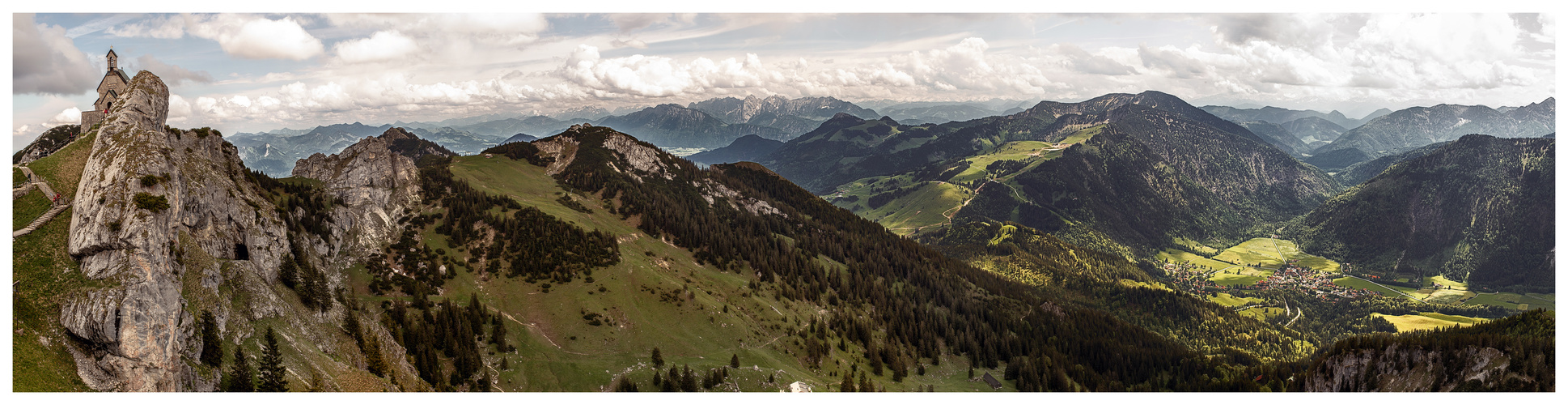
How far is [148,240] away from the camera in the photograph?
57.7m

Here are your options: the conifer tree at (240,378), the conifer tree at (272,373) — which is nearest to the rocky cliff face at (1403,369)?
the conifer tree at (272,373)

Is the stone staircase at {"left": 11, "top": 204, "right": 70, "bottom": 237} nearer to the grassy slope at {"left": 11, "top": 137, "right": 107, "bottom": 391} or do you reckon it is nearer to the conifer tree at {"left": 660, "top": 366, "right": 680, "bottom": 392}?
the grassy slope at {"left": 11, "top": 137, "right": 107, "bottom": 391}

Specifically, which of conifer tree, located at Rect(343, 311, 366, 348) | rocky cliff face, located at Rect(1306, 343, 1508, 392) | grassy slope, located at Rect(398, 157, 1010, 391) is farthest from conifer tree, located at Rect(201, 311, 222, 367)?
rocky cliff face, located at Rect(1306, 343, 1508, 392)

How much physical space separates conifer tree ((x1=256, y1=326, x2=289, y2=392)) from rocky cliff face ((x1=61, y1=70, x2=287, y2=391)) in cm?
457

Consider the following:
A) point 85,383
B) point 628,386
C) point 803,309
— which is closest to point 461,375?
point 628,386

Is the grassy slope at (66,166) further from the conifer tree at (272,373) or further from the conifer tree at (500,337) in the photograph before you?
the conifer tree at (500,337)

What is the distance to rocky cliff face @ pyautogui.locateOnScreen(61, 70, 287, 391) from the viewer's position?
5069 cm

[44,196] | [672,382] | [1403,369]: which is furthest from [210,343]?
[1403,369]

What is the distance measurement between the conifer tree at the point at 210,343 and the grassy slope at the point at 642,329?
35.5m

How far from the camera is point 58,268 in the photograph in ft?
175

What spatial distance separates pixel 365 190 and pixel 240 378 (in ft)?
266

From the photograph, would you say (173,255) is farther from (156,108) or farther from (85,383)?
(156,108)

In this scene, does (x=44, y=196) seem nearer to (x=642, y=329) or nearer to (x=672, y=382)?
(x=672, y=382)

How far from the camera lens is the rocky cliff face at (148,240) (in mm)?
50688
